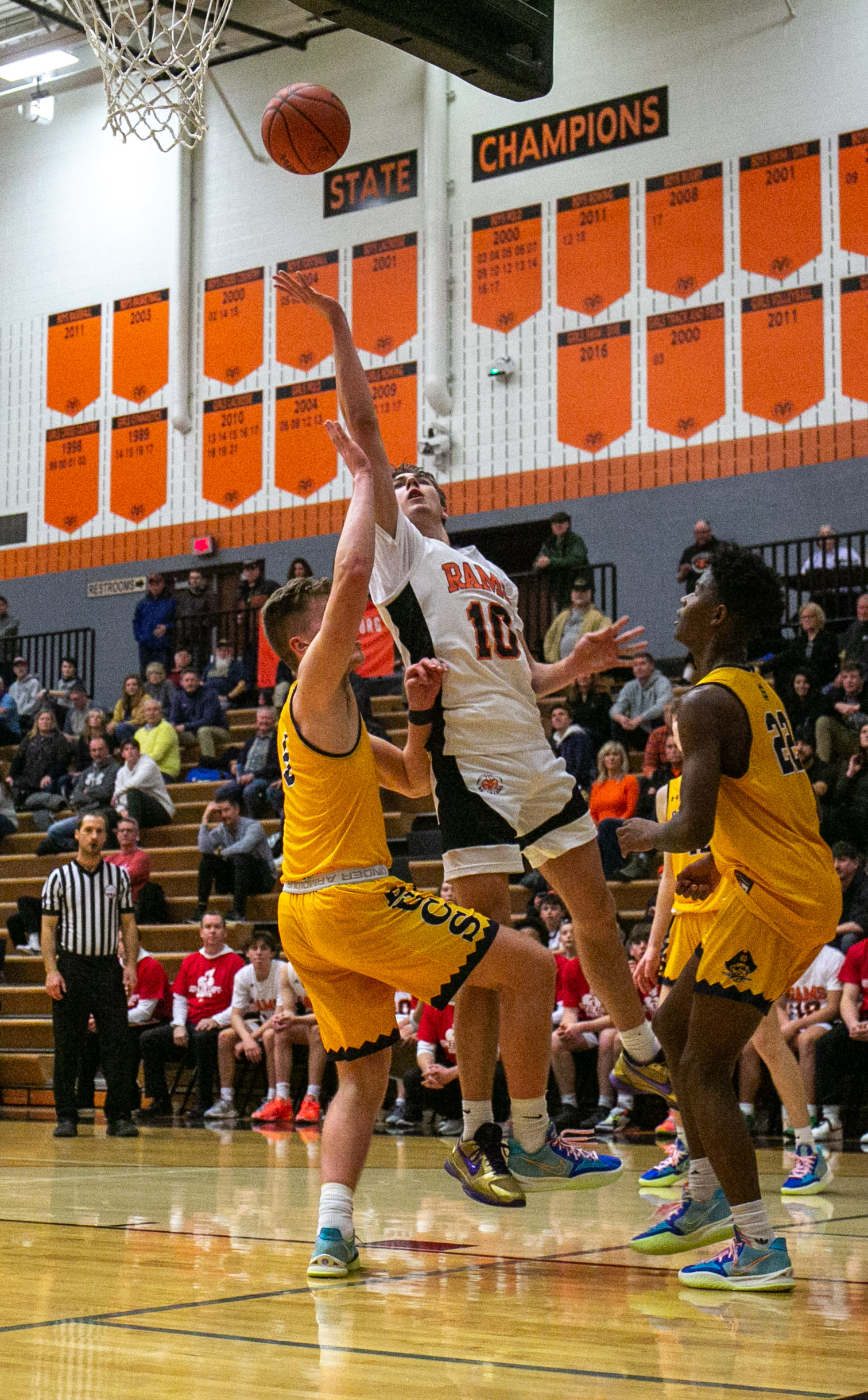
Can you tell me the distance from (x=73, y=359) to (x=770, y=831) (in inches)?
677

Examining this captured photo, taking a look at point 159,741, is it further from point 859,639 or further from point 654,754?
point 859,639

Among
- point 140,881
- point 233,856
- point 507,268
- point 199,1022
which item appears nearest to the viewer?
point 199,1022

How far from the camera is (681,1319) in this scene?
333cm

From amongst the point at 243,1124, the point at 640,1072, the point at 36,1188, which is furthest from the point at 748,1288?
the point at 243,1124

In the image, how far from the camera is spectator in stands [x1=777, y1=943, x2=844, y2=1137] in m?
8.93

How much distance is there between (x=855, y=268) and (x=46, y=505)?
1035 cm

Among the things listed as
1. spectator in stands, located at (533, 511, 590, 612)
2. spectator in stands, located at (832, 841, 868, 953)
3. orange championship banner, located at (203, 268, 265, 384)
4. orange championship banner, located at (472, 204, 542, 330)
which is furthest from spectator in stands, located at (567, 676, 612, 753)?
orange championship banner, located at (203, 268, 265, 384)

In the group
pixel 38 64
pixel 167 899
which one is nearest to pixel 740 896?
pixel 167 899

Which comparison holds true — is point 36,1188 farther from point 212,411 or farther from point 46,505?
point 46,505

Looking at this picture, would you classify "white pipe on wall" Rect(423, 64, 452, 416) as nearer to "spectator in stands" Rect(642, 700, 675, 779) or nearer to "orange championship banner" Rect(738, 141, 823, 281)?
"orange championship banner" Rect(738, 141, 823, 281)

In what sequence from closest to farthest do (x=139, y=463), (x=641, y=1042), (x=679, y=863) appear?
(x=641, y=1042), (x=679, y=863), (x=139, y=463)

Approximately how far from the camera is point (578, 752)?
12219mm

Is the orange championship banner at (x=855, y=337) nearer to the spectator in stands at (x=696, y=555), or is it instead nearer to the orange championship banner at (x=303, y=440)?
the spectator in stands at (x=696, y=555)

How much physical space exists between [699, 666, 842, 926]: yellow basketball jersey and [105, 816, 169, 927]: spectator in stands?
9713 millimetres
